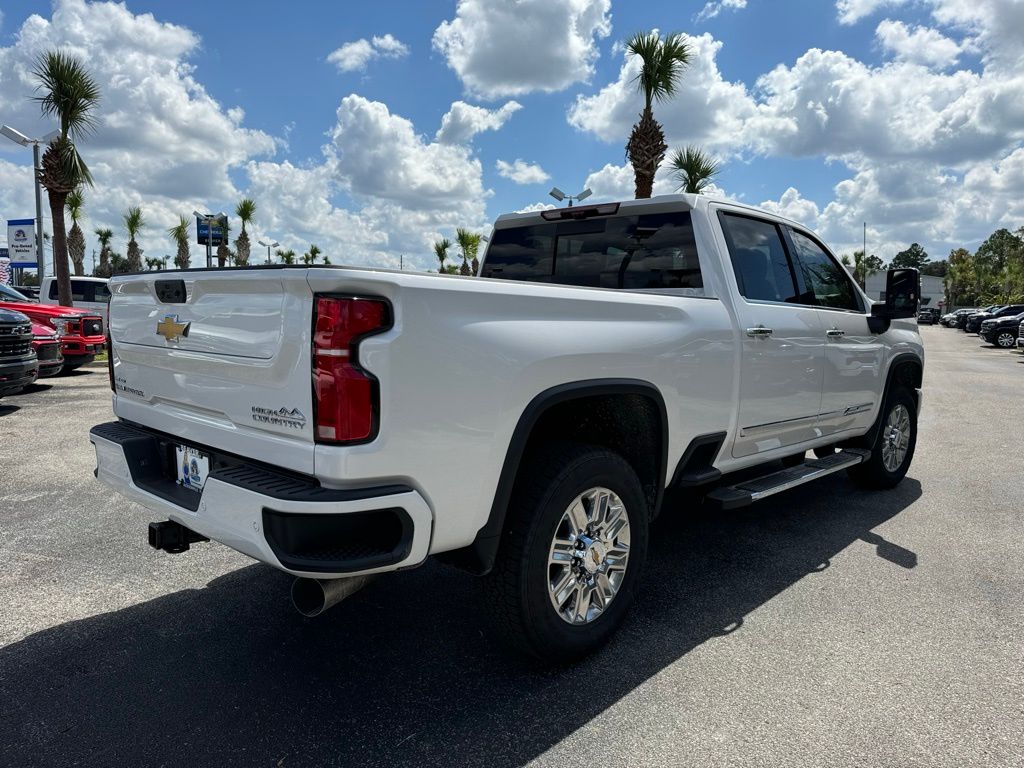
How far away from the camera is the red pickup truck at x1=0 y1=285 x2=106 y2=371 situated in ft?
37.9

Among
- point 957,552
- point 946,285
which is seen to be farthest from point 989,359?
point 946,285

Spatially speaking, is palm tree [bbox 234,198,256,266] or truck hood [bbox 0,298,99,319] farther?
palm tree [bbox 234,198,256,266]

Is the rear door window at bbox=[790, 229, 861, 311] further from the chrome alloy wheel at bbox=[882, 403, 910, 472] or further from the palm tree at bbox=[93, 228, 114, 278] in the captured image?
the palm tree at bbox=[93, 228, 114, 278]

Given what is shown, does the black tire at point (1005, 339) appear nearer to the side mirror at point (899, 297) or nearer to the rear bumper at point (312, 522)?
the side mirror at point (899, 297)

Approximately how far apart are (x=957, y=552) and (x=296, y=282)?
13.8 feet

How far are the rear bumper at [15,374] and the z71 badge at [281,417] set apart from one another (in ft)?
25.0

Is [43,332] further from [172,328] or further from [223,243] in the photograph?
[223,243]

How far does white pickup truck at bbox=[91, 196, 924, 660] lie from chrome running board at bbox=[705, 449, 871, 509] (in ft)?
0.16

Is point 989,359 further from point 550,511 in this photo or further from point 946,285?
point 946,285

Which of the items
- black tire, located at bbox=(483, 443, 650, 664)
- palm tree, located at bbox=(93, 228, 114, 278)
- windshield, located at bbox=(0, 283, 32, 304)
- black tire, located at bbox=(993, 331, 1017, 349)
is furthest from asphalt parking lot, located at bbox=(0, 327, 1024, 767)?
palm tree, located at bbox=(93, 228, 114, 278)

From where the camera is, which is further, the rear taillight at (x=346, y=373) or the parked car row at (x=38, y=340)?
the parked car row at (x=38, y=340)

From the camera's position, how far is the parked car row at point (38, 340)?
8175 millimetres

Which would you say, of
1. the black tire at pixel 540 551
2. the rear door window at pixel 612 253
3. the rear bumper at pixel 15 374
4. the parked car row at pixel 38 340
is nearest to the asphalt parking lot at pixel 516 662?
the black tire at pixel 540 551

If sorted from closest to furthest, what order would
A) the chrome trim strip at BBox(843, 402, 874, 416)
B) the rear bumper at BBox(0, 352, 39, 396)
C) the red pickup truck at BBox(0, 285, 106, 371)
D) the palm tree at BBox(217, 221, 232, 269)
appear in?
the chrome trim strip at BBox(843, 402, 874, 416), the rear bumper at BBox(0, 352, 39, 396), the red pickup truck at BBox(0, 285, 106, 371), the palm tree at BBox(217, 221, 232, 269)
